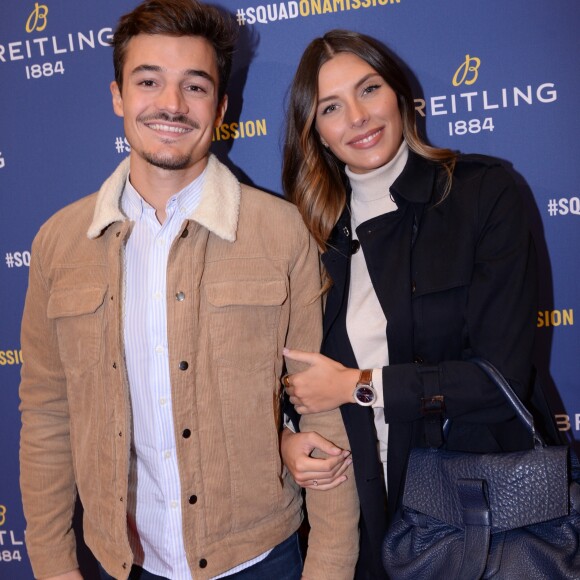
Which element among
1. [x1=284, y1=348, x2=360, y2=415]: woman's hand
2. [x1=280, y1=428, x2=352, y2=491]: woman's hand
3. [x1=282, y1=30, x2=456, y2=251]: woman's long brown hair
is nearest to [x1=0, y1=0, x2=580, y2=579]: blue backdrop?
[x1=282, y1=30, x2=456, y2=251]: woman's long brown hair

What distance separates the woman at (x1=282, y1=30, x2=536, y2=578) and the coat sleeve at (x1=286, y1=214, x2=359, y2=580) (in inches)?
1.7

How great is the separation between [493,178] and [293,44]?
1.06 meters

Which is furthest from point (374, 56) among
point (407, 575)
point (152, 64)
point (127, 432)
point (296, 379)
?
point (407, 575)

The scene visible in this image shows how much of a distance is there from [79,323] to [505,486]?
122 centimetres

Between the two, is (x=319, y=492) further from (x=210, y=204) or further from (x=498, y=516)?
(x=210, y=204)

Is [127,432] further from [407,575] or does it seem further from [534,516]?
[534,516]

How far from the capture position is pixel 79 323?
185 cm

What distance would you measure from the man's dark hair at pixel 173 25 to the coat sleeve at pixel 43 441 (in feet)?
2.12

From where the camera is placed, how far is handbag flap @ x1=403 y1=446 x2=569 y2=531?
1565mm

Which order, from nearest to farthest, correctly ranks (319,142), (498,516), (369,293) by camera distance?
(498,516) → (369,293) → (319,142)

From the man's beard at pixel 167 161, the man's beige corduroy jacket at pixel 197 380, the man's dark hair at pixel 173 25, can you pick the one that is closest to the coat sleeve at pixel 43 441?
the man's beige corduroy jacket at pixel 197 380

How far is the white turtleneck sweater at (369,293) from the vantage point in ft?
6.34

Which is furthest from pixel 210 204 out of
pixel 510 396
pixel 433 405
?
pixel 510 396

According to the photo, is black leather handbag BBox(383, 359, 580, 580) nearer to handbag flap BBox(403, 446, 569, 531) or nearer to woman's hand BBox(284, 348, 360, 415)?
handbag flap BBox(403, 446, 569, 531)
